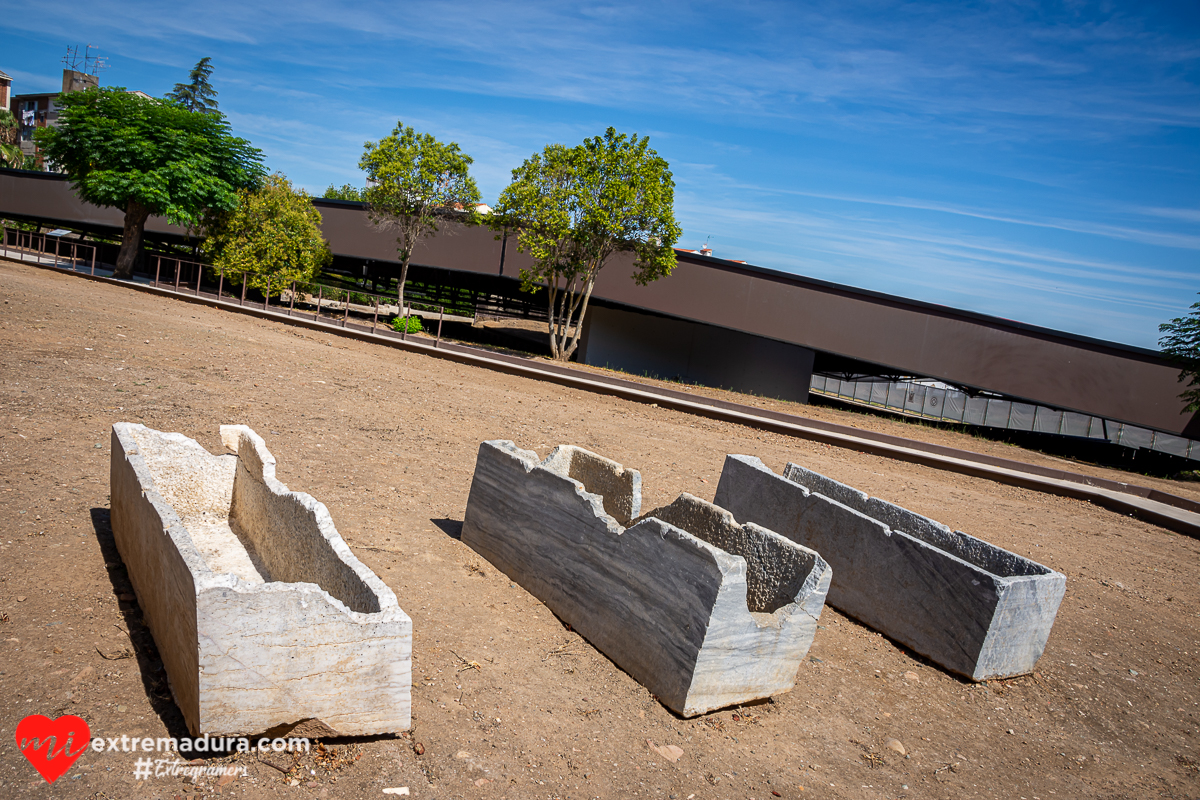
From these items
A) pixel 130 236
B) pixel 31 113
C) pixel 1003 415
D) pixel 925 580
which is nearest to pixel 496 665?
pixel 925 580

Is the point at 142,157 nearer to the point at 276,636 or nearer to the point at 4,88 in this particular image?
the point at 276,636

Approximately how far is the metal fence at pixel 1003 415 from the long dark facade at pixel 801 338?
1115 millimetres

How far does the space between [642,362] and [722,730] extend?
20417mm

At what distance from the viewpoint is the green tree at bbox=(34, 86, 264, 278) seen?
71.4 feet

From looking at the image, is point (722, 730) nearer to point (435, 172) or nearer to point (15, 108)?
point (435, 172)

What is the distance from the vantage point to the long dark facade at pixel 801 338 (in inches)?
696

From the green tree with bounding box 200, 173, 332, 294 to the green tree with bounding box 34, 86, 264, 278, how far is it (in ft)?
2.07

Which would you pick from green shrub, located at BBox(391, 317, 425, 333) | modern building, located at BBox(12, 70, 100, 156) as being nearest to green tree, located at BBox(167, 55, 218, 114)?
modern building, located at BBox(12, 70, 100, 156)

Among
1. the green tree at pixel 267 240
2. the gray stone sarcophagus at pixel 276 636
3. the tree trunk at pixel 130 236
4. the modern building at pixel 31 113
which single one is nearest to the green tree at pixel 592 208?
the green tree at pixel 267 240

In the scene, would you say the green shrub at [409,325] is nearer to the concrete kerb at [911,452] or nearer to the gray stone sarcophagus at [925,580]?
the concrete kerb at [911,452]

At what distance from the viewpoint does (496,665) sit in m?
4.32

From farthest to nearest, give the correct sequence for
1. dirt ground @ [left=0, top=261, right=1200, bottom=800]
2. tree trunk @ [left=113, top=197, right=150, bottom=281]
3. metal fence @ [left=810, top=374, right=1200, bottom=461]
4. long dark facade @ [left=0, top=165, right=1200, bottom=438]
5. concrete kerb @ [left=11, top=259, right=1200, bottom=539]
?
tree trunk @ [left=113, top=197, right=150, bottom=281] < metal fence @ [left=810, top=374, right=1200, bottom=461] < long dark facade @ [left=0, top=165, right=1200, bottom=438] < concrete kerb @ [left=11, top=259, right=1200, bottom=539] < dirt ground @ [left=0, top=261, right=1200, bottom=800]

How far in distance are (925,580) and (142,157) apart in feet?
81.7

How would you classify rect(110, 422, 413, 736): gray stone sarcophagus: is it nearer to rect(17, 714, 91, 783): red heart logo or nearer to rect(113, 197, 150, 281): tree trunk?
rect(17, 714, 91, 783): red heart logo
